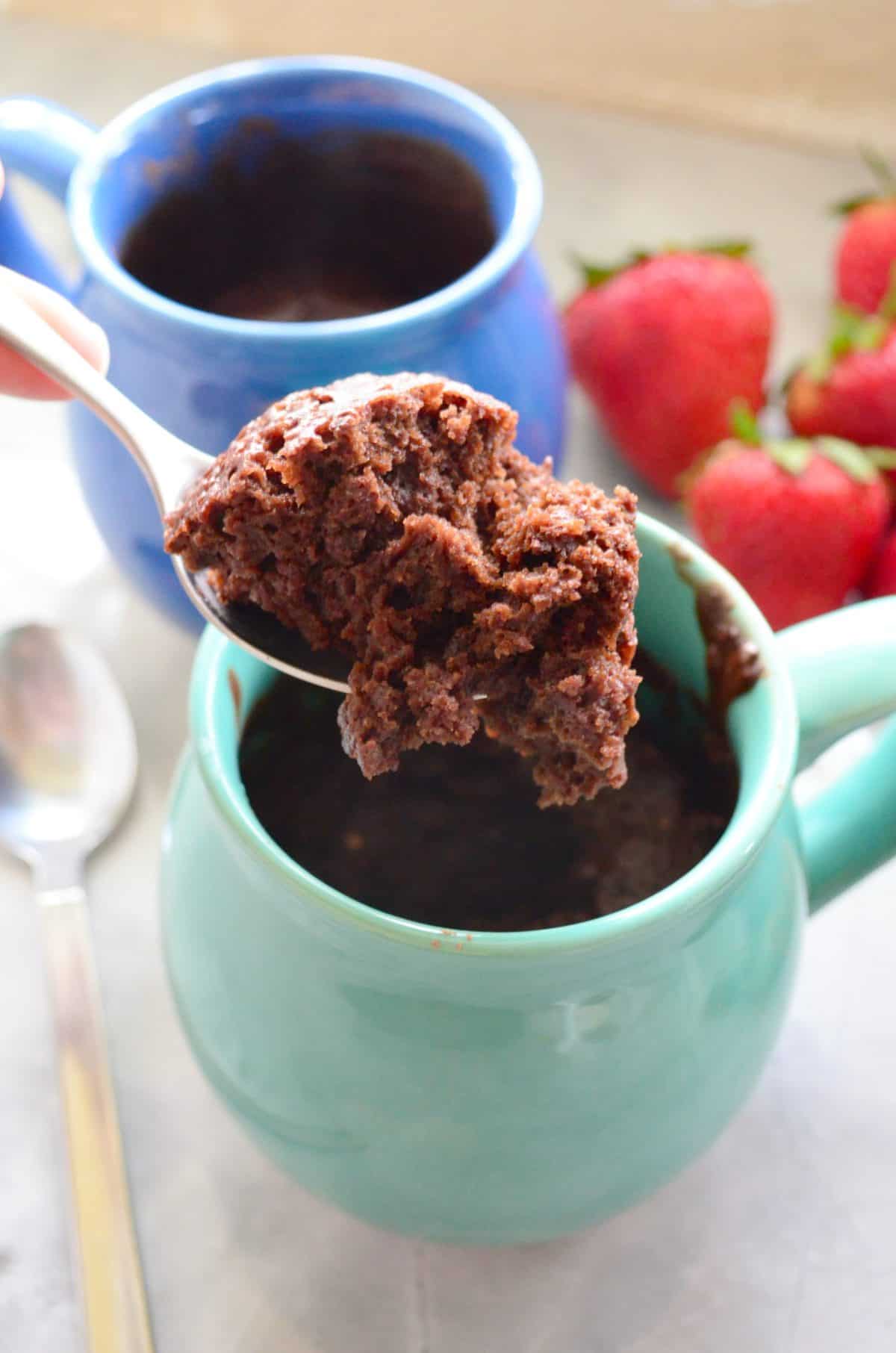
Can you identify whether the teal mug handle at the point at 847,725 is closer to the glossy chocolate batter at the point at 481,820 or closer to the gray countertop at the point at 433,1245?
the glossy chocolate batter at the point at 481,820

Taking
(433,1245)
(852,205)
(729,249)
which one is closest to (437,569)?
(433,1245)

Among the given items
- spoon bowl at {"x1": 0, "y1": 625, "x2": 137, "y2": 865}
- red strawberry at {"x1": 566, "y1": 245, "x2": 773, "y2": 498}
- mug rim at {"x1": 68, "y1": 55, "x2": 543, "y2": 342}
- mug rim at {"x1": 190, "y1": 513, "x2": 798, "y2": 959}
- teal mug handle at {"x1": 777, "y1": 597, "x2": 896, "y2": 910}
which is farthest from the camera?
red strawberry at {"x1": 566, "y1": 245, "x2": 773, "y2": 498}

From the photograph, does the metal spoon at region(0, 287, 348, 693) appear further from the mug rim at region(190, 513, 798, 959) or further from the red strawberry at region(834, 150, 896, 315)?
the red strawberry at region(834, 150, 896, 315)

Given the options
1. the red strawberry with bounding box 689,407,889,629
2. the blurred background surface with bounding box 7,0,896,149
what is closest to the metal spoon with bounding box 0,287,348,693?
the red strawberry with bounding box 689,407,889,629

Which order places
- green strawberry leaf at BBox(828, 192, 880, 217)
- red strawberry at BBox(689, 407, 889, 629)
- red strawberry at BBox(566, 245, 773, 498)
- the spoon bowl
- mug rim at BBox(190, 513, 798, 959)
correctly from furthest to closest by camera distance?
1. green strawberry leaf at BBox(828, 192, 880, 217)
2. red strawberry at BBox(566, 245, 773, 498)
3. red strawberry at BBox(689, 407, 889, 629)
4. the spoon bowl
5. mug rim at BBox(190, 513, 798, 959)

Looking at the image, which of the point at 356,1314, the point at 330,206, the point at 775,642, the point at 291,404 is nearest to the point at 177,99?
the point at 330,206

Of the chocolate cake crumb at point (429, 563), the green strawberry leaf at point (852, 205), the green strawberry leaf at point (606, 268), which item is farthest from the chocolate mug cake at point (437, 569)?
the green strawberry leaf at point (852, 205)
